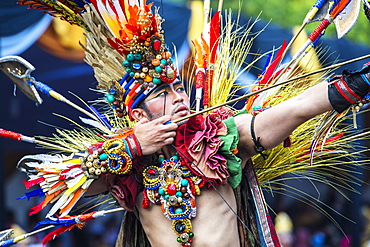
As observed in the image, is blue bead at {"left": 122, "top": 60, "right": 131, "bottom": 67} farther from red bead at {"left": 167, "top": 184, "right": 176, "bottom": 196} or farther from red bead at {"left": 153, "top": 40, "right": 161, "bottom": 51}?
red bead at {"left": 167, "top": 184, "right": 176, "bottom": 196}

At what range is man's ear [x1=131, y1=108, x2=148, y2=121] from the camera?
2.85 m

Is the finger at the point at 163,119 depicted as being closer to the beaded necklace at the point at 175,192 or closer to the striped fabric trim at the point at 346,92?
the beaded necklace at the point at 175,192

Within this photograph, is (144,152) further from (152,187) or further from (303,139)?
(303,139)

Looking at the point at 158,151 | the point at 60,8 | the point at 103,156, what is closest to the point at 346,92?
the point at 158,151

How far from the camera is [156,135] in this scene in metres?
2.65

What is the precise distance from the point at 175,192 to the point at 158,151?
23 centimetres

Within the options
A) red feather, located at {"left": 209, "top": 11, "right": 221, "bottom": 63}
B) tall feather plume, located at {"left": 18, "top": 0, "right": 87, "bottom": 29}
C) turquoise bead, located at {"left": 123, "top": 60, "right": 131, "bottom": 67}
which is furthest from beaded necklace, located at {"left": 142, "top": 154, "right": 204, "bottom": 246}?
tall feather plume, located at {"left": 18, "top": 0, "right": 87, "bottom": 29}

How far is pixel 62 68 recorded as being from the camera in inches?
216

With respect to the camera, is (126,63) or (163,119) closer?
(163,119)

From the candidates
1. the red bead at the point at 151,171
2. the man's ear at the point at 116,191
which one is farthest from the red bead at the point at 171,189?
the man's ear at the point at 116,191

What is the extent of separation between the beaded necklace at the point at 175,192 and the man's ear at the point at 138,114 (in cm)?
22

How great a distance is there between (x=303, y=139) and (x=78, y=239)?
497cm

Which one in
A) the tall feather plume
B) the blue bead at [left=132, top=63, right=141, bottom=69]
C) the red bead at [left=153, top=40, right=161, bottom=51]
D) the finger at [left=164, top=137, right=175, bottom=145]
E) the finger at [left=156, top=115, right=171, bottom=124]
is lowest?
the finger at [left=164, top=137, right=175, bottom=145]

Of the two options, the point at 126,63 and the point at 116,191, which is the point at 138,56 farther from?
the point at 116,191
